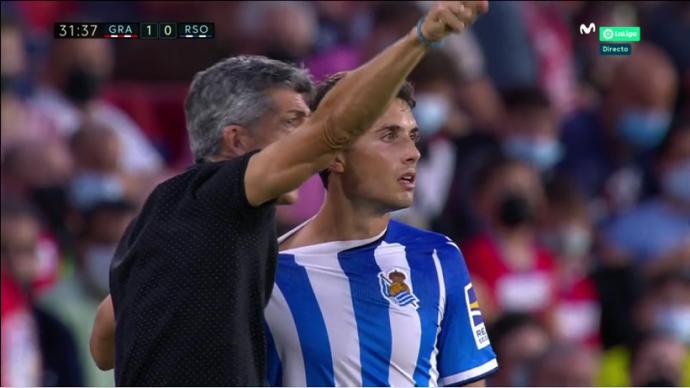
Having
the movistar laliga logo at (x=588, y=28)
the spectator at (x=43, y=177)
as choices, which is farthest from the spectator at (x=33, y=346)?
the movistar laliga logo at (x=588, y=28)

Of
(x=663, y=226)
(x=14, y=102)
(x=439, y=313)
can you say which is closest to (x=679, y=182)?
(x=663, y=226)

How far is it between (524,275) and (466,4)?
3766mm

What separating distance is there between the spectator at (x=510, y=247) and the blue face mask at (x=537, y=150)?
0.26 m

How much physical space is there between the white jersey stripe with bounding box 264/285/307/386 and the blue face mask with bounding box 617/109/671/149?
389 centimetres

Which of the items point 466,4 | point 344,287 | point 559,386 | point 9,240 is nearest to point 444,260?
point 344,287

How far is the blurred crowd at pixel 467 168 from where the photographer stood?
6.67m

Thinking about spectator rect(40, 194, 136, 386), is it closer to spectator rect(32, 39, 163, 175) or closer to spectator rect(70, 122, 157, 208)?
spectator rect(70, 122, 157, 208)

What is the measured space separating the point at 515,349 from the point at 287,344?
8.15 feet

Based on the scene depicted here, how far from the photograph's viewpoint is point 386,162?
169 inches

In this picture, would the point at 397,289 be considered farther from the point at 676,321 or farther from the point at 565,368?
the point at 676,321

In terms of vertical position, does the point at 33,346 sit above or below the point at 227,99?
below

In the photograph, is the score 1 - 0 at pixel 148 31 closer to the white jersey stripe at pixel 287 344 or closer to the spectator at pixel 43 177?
the spectator at pixel 43 177

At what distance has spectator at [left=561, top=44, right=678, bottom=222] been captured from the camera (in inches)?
304

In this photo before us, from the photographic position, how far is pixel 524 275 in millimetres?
6977
